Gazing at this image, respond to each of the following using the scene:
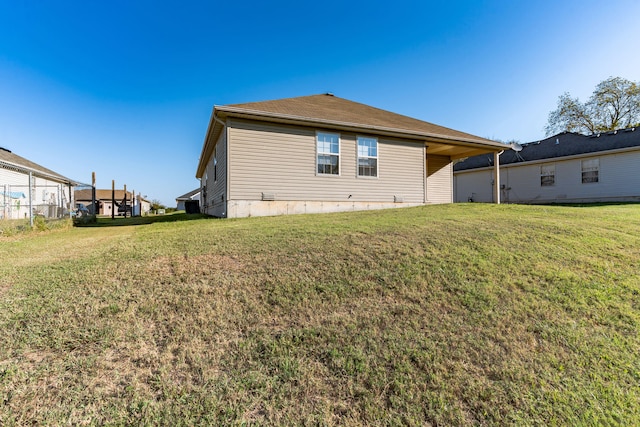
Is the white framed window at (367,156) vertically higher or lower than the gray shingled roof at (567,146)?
lower

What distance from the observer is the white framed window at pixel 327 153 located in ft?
32.9

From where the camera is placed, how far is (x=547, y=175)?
17.3m

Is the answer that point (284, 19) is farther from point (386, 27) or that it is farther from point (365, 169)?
point (365, 169)

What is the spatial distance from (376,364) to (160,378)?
168 centimetres

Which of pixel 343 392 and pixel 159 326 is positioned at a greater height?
pixel 159 326

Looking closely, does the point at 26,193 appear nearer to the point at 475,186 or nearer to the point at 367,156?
the point at 367,156

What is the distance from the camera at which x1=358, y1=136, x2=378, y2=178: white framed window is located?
1063 cm

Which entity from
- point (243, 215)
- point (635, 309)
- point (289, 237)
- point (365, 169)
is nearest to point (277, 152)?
point (243, 215)

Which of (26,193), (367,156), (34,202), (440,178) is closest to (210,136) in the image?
(367,156)

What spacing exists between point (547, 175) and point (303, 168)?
53.2 feet

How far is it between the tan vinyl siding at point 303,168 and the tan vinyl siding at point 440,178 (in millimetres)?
3146

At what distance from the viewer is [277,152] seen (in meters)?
9.42

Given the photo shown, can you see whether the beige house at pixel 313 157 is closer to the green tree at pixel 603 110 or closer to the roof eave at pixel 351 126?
the roof eave at pixel 351 126

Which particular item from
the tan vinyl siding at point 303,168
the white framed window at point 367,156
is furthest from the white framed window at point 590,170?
the white framed window at point 367,156
